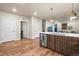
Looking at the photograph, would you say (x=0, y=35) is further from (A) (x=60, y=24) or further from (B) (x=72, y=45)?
(B) (x=72, y=45)

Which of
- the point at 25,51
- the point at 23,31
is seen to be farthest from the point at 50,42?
the point at 23,31

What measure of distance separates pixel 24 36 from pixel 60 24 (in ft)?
13.2

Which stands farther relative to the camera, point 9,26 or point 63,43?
point 9,26

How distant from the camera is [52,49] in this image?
4.46 metres

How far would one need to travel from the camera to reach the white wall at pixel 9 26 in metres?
6.15

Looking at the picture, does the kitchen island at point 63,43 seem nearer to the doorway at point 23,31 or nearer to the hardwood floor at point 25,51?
the hardwood floor at point 25,51

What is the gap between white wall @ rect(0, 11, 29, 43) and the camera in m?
6.15

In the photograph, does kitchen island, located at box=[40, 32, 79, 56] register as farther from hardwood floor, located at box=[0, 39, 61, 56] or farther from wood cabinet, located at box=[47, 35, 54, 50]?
hardwood floor, located at box=[0, 39, 61, 56]

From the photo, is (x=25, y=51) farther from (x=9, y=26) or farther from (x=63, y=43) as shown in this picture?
(x=9, y=26)

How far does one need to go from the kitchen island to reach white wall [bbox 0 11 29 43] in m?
2.91

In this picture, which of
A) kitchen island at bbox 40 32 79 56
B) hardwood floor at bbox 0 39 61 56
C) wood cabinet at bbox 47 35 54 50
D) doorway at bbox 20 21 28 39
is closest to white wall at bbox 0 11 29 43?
doorway at bbox 20 21 28 39

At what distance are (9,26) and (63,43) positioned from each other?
4.42 m

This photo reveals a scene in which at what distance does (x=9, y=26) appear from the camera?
6660mm

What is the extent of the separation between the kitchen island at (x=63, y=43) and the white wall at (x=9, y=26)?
9.54 feet
